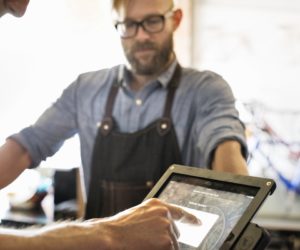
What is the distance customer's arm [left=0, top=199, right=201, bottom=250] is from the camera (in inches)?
17.9

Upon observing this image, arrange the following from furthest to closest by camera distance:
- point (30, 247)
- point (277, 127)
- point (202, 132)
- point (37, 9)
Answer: point (277, 127) → point (37, 9) → point (202, 132) → point (30, 247)

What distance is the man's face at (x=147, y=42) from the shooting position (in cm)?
101

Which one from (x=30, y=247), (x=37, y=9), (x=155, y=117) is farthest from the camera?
(x=37, y=9)

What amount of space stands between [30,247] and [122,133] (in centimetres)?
58

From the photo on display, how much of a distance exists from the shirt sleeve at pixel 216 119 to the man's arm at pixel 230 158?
0.04ft

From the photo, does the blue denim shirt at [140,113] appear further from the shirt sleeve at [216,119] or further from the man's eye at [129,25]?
the man's eye at [129,25]

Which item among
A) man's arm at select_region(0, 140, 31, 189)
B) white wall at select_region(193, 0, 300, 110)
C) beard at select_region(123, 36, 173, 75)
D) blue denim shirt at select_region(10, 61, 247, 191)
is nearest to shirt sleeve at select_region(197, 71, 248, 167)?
blue denim shirt at select_region(10, 61, 247, 191)

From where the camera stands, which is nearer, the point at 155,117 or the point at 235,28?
the point at 155,117

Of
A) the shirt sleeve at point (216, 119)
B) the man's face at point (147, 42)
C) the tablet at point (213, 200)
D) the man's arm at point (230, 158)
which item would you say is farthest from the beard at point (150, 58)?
the tablet at point (213, 200)

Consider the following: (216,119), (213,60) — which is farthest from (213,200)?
(213,60)

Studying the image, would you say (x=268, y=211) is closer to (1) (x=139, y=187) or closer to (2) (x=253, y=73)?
(2) (x=253, y=73)

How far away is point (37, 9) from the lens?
66.5 inches

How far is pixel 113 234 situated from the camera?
484 millimetres

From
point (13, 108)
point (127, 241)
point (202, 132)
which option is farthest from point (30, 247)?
point (13, 108)
